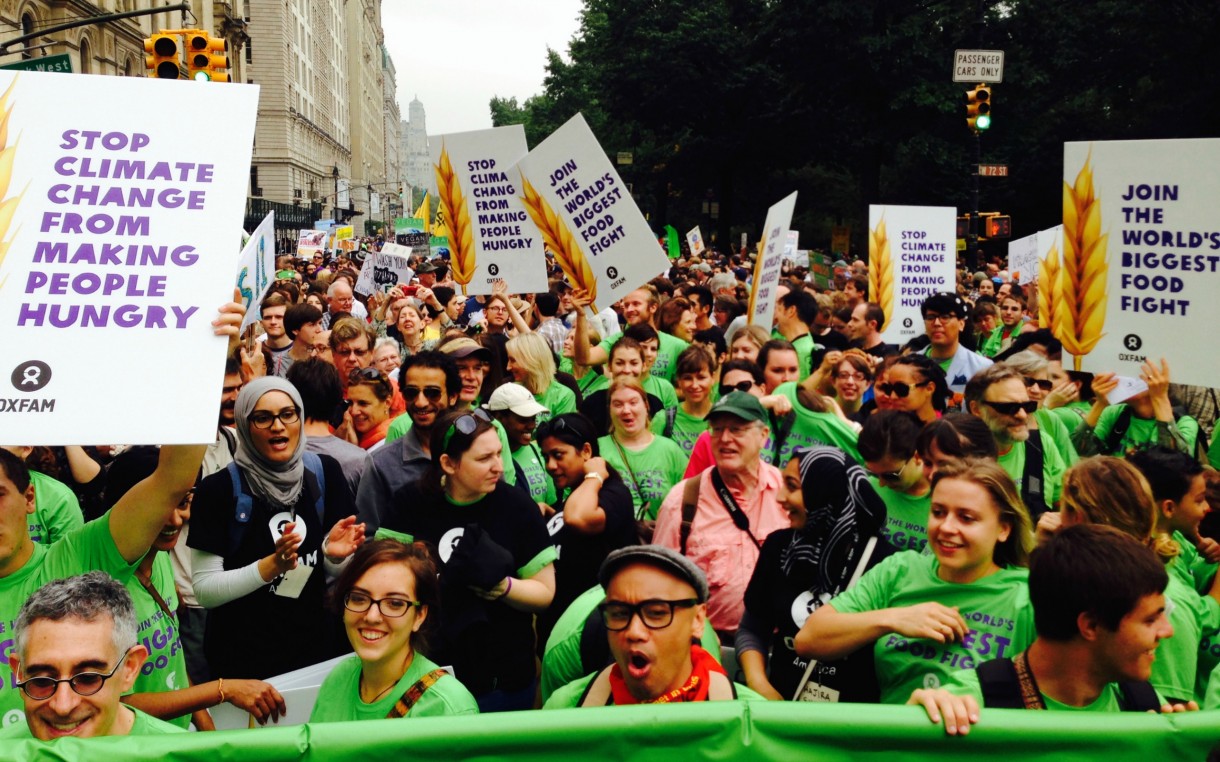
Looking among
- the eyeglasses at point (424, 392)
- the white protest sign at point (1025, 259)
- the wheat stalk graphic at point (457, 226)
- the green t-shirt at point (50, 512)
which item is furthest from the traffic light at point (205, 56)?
the white protest sign at point (1025, 259)

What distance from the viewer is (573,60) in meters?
66.9

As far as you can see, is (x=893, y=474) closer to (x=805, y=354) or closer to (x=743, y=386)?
(x=743, y=386)

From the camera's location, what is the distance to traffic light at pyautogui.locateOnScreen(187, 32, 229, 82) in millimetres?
11508

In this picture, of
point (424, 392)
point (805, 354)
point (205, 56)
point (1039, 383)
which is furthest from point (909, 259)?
point (205, 56)

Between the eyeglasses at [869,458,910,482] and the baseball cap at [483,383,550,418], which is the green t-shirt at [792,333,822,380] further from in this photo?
the eyeglasses at [869,458,910,482]

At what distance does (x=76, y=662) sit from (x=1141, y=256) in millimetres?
4441

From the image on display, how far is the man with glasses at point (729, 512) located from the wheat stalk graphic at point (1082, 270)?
172 cm

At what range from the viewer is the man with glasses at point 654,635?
2795 millimetres

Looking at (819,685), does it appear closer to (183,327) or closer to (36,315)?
(183,327)

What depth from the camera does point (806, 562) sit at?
356 cm

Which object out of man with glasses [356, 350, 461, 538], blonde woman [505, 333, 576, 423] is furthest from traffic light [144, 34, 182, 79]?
man with glasses [356, 350, 461, 538]

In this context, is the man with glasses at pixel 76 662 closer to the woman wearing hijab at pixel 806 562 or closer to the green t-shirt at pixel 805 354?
the woman wearing hijab at pixel 806 562

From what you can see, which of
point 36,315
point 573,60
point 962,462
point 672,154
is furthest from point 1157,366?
point 573,60

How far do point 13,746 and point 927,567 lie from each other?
7.59ft
